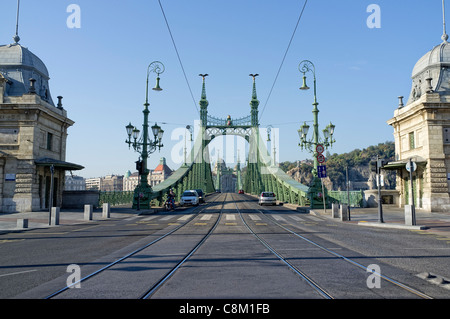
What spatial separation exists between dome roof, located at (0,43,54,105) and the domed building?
2970 centimetres

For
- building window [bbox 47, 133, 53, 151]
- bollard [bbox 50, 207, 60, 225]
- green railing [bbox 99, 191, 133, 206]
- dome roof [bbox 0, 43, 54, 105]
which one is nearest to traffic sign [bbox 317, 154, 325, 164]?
bollard [bbox 50, 207, 60, 225]

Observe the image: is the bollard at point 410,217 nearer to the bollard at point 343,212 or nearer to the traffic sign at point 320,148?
the bollard at point 343,212

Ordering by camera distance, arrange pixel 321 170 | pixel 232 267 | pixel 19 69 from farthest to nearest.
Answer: pixel 19 69 < pixel 321 170 < pixel 232 267

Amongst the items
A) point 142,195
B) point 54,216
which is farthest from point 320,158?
point 54,216

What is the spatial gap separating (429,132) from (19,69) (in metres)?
32.3

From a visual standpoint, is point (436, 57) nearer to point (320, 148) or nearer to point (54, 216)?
point (320, 148)

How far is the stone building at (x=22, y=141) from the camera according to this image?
2617 cm

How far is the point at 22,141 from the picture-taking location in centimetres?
2647

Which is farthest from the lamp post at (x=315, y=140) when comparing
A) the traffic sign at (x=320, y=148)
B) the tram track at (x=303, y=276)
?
the tram track at (x=303, y=276)

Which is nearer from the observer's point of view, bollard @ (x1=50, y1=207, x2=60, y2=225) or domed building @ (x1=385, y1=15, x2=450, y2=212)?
bollard @ (x1=50, y1=207, x2=60, y2=225)

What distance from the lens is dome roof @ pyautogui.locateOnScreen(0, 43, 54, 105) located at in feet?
93.9

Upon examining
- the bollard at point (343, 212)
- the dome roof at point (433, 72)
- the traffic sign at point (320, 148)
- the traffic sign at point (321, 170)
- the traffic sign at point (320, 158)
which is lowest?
the bollard at point (343, 212)

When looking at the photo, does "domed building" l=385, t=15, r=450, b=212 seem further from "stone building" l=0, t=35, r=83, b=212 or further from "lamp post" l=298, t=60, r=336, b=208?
"stone building" l=0, t=35, r=83, b=212

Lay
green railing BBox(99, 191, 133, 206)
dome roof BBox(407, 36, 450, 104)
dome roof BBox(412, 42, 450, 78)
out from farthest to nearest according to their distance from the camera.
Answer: green railing BBox(99, 191, 133, 206), dome roof BBox(412, 42, 450, 78), dome roof BBox(407, 36, 450, 104)
